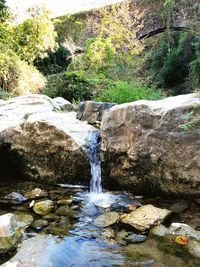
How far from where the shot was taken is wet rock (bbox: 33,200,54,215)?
4145 mm

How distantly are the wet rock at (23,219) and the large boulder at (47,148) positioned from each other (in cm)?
111

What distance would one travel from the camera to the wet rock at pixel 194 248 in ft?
10.5

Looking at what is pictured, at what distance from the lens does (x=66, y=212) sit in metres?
4.17

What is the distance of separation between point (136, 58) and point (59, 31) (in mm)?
6582

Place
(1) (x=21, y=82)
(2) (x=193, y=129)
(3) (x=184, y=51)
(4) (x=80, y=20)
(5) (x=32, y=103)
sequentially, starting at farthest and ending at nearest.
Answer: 1. (4) (x=80, y=20)
2. (3) (x=184, y=51)
3. (1) (x=21, y=82)
4. (5) (x=32, y=103)
5. (2) (x=193, y=129)

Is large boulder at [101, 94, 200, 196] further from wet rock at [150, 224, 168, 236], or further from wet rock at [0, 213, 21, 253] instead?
wet rock at [0, 213, 21, 253]

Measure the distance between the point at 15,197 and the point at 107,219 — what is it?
4.41ft

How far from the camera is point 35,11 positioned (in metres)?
12.5

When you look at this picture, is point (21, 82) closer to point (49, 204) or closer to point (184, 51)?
point (184, 51)

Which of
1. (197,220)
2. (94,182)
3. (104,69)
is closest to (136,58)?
(104,69)

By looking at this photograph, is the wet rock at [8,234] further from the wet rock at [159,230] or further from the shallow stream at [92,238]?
the wet rock at [159,230]

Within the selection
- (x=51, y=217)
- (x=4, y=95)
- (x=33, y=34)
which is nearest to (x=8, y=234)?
(x=51, y=217)

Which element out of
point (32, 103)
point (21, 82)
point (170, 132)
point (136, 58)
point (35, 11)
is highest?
point (35, 11)

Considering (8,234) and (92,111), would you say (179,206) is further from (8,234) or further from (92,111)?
(92,111)
